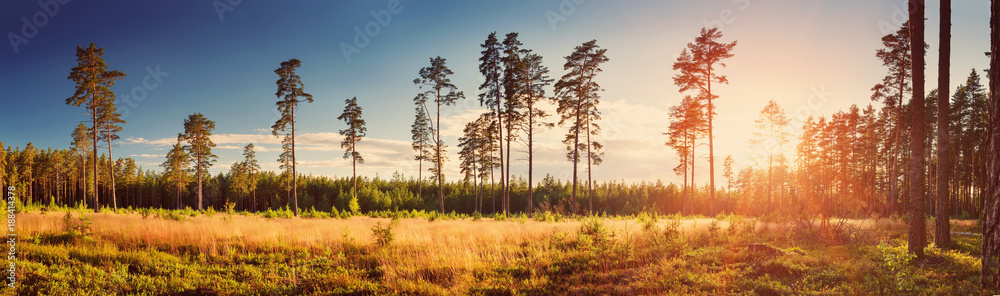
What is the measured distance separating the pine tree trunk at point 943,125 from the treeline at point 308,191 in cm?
4968

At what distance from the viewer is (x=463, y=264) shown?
950 centimetres

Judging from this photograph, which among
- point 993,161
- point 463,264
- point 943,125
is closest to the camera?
point 993,161

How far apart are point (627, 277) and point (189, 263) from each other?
35.6 feet

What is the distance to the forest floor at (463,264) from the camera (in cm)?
780

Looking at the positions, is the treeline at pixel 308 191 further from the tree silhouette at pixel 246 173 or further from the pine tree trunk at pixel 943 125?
the pine tree trunk at pixel 943 125

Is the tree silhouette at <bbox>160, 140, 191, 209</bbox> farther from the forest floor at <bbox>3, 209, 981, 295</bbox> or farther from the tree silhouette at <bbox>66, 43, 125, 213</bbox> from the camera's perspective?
the forest floor at <bbox>3, 209, 981, 295</bbox>

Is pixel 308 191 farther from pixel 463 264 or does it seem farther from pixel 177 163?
pixel 463 264

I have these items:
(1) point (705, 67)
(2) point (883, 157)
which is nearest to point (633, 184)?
(2) point (883, 157)

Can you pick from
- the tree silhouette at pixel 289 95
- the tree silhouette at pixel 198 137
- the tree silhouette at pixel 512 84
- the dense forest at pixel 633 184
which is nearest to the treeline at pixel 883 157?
the dense forest at pixel 633 184

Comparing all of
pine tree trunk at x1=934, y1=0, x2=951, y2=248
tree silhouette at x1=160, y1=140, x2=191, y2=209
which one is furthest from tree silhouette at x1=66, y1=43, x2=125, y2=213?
pine tree trunk at x1=934, y1=0, x2=951, y2=248

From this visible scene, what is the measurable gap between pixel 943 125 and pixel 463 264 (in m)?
13.5

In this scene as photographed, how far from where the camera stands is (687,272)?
8.34 m

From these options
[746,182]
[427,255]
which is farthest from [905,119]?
[427,255]

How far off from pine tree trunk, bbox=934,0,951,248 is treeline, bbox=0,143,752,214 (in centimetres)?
4968
